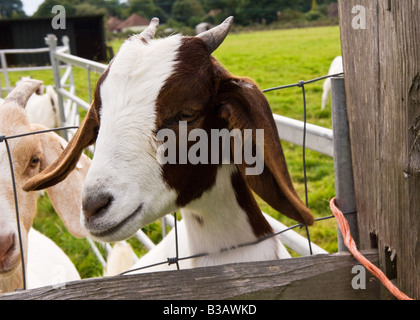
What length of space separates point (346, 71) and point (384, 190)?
318 mm

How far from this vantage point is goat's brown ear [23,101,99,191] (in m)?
1.50

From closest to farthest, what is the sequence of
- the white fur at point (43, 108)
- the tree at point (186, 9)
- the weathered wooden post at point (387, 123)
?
the weathered wooden post at point (387, 123) < the white fur at point (43, 108) < the tree at point (186, 9)

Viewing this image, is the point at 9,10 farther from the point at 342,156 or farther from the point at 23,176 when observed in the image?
the point at 342,156

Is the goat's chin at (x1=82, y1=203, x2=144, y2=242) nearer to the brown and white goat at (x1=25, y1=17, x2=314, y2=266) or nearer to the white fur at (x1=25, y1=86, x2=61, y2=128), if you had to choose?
the brown and white goat at (x1=25, y1=17, x2=314, y2=266)

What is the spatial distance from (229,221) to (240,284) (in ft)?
1.64

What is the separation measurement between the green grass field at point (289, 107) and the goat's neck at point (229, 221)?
0.25 meters

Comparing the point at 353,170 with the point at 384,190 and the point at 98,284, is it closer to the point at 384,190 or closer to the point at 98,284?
the point at 384,190

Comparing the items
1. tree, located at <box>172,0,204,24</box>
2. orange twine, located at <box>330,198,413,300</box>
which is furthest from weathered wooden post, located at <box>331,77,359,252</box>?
tree, located at <box>172,0,204,24</box>

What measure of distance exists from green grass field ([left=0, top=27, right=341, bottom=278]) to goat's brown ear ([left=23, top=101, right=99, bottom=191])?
2.56 ft

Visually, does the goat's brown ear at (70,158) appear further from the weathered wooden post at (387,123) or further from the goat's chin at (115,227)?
the weathered wooden post at (387,123)

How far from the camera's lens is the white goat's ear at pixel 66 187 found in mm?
1979

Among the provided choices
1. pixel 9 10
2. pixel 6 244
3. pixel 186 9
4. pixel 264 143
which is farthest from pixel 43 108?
pixel 186 9

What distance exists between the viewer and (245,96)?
141 centimetres

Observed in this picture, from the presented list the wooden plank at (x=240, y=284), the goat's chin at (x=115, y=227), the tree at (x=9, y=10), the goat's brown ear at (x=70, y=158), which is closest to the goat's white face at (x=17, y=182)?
the goat's brown ear at (x=70, y=158)
